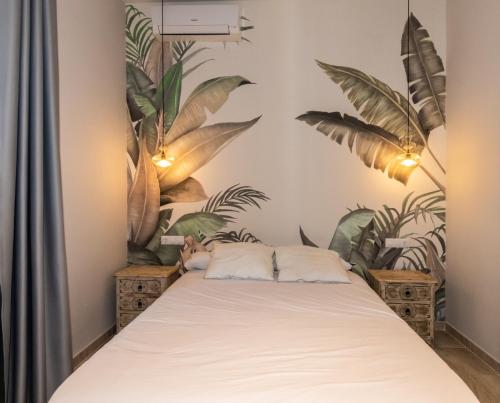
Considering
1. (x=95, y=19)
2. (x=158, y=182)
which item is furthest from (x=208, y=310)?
(x=95, y=19)

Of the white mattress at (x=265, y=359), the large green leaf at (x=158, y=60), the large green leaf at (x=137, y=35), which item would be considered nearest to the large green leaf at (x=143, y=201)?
the large green leaf at (x=158, y=60)

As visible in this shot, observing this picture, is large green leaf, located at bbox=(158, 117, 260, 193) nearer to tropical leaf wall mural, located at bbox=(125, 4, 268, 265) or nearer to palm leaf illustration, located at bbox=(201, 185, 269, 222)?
tropical leaf wall mural, located at bbox=(125, 4, 268, 265)

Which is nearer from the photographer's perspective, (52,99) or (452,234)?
(52,99)

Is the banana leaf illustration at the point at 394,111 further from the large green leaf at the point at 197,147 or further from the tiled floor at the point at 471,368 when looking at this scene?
the tiled floor at the point at 471,368

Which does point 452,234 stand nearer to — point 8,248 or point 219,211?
point 219,211

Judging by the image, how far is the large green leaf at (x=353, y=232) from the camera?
329 cm

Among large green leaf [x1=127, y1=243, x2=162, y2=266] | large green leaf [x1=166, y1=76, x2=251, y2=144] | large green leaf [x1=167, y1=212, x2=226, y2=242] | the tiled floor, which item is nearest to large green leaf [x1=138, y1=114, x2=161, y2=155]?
large green leaf [x1=166, y1=76, x2=251, y2=144]

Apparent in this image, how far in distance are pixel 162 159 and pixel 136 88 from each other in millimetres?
803

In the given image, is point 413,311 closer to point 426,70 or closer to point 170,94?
point 426,70

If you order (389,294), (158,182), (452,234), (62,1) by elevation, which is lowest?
(389,294)

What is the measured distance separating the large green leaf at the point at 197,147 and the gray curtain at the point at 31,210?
1.45m

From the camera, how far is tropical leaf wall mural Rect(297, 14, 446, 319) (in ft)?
10.6

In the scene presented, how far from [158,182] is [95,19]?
1.42 m

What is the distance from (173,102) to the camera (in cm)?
342
